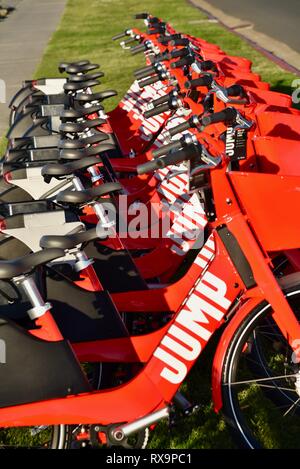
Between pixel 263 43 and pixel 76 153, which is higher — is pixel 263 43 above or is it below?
below

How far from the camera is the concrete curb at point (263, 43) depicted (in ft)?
36.3

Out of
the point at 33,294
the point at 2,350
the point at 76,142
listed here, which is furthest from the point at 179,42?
the point at 2,350

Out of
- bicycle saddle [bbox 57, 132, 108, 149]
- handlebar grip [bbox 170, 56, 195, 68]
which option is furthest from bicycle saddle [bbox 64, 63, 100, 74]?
bicycle saddle [bbox 57, 132, 108, 149]

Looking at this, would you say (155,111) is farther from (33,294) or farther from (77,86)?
(77,86)

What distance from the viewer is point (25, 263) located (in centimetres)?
253

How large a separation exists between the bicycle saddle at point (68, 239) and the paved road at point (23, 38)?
6999 millimetres

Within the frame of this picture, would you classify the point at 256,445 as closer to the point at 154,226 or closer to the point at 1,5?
the point at 154,226

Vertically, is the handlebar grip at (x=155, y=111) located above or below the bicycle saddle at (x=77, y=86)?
above

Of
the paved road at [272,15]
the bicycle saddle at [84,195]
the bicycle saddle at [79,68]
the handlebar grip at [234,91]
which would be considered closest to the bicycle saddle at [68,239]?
the bicycle saddle at [84,195]

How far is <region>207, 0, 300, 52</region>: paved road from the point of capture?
44.4 feet

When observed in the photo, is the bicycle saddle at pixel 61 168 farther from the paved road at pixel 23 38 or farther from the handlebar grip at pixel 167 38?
the paved road at pixel 23 38

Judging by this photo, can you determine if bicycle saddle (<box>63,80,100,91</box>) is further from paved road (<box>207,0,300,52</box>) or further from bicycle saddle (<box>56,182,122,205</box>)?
paved road (<box>207,0,300,52</box>)

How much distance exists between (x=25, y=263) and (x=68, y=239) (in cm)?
27
